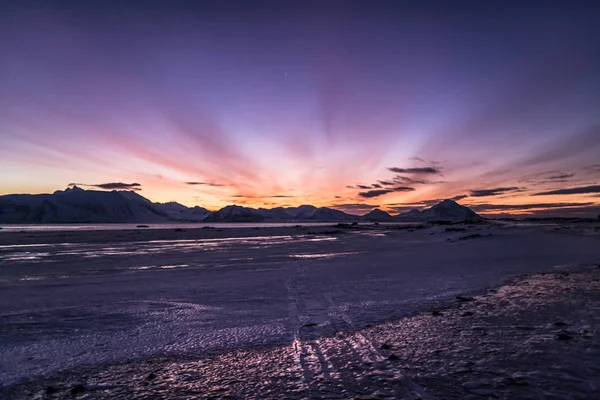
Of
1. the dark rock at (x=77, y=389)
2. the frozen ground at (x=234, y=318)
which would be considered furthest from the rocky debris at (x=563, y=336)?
the dark rock at (x=77, y=389)

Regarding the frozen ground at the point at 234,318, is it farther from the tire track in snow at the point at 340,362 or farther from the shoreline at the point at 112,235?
the shoreline at the point at 112,235

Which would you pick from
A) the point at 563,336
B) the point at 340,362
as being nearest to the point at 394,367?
the point at 340,362

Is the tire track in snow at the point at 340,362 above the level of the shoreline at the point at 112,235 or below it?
below

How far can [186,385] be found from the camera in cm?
459

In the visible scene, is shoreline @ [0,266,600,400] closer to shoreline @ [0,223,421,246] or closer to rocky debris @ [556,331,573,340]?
rocky debris @ [556,331,573,340]

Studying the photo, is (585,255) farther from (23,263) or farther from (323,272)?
(23,263)

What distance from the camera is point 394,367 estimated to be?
495 centimetres

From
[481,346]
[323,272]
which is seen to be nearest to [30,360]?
[481,346]

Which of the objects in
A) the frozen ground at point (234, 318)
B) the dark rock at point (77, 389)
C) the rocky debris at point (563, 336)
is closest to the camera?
the dark rock at point (77, 389)

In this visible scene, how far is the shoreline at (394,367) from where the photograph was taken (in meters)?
4.29

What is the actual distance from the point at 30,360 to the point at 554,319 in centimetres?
994

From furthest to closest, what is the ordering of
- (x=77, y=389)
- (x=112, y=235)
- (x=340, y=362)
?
(x=112, y=235) < (x=340, y=362) < (x=77, y=389)

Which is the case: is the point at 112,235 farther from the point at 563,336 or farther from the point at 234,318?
the point at 563,336

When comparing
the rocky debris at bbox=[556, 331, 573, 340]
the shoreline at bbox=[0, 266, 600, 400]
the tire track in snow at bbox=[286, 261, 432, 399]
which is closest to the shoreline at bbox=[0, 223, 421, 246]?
the tire track in snow at bbox=[286, 261, 432, 399]
